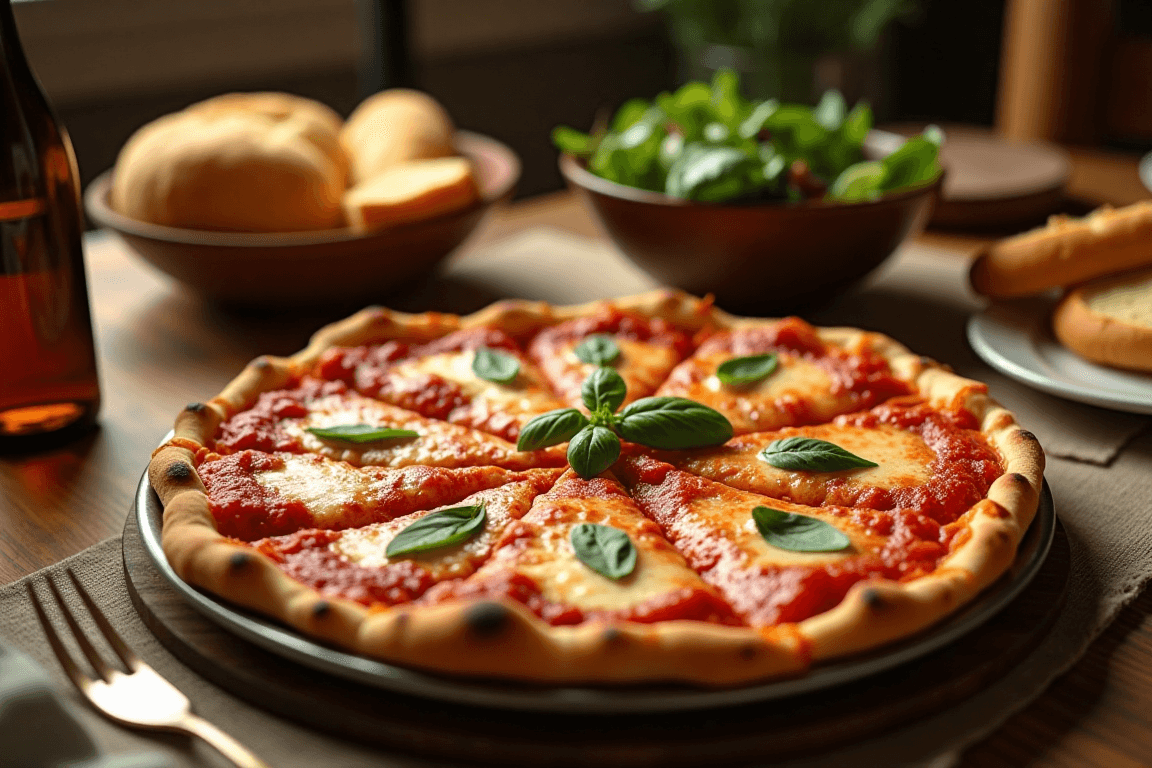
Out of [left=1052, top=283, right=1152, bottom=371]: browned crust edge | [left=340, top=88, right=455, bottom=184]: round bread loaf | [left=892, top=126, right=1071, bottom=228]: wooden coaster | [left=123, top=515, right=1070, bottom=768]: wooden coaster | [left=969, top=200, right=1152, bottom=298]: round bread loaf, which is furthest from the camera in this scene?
[left=892, top=126, right=1071, bottom=228]: wooden coaster

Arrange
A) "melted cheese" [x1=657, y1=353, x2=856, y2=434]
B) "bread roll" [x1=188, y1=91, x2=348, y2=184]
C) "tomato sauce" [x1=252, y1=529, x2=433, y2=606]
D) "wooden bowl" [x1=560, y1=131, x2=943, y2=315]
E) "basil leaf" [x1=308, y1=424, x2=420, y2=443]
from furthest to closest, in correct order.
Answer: "bread roll" [x1=188, y1=91, x2=348, y2=184] < "wooden bowl" [x1=560, y1=131, x2=943, y2=315] < "melted cheese" [x1=657, y1=353, x2=856, y2=434] < "basil leaf" [x1=308, y1=424, x2=420, y2=443] < "tomato sauce" [x1=252, y1=529, x2=433, y2=606]

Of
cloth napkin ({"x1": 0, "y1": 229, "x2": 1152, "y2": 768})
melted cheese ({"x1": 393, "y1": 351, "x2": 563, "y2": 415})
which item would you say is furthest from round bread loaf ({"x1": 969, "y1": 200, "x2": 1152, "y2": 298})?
melted cheese ({"x1": 393, "y1": 351, "x2": 563, "y2": 415})

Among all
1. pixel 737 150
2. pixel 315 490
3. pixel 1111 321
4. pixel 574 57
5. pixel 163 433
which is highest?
pixel 737 150

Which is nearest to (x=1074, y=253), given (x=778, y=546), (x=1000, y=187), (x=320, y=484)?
(x=1000, y=187)

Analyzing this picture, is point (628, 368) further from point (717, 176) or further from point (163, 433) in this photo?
point (163, 433)

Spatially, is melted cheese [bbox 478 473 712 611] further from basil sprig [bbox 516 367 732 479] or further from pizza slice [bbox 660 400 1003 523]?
pizza slice [bbox 660 400 1003 523]

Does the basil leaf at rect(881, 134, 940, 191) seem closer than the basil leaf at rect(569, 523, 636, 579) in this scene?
No

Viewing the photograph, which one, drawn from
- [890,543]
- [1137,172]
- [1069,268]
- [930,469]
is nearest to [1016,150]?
[1137,172]
